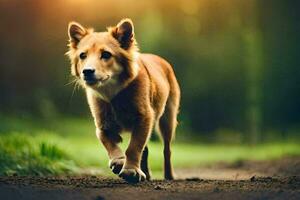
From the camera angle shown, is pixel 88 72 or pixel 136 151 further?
pixel 136 151

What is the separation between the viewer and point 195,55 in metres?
17.4

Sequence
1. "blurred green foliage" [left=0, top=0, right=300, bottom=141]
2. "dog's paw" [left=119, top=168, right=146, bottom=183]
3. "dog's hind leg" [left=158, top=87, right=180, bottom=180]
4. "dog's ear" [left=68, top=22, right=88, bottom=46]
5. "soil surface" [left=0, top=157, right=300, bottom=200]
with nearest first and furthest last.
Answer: "soil surface" [left=0, top=157, right=300, bottom=200]
"dog's paw" [left=119, top=168, right=146, bottom=183]
"dog's ear" [left=68, top=22, right=88, bottom=46]
"dog's hind leg" [left=158, top=87, right=180, bottom=180]
"blurred green foliage" [left=0, top=0, right=300, bottom=141]

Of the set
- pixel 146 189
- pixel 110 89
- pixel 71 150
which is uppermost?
pixel 110 89

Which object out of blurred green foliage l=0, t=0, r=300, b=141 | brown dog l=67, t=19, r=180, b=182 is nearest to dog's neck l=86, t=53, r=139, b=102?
brown dog l=67, t=19, r=180, b=182

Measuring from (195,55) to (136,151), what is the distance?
11.2 m

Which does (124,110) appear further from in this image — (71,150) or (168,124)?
(71,150)

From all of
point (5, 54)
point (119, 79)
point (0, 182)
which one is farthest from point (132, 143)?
point (5, 54)

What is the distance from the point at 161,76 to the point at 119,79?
1.14m

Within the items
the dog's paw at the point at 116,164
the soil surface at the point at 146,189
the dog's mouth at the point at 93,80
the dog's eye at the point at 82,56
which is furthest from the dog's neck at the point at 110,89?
the soil surface at the point at 146,189

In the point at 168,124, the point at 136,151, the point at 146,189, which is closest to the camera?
the point at 146,189

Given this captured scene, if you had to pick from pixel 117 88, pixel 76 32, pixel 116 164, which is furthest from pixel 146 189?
pixel 76 32

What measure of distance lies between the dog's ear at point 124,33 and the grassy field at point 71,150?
0.84 meters

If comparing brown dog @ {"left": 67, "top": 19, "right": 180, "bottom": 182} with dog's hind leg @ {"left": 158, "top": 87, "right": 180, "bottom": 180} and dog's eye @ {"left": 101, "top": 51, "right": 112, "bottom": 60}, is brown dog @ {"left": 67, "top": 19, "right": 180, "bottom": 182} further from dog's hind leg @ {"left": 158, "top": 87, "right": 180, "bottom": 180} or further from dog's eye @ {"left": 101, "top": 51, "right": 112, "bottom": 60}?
dog's hind leg @ {"left": 158, "top": 87, "right": 180, "bottom": 180}

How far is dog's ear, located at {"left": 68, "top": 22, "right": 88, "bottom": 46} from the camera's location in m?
6.89
